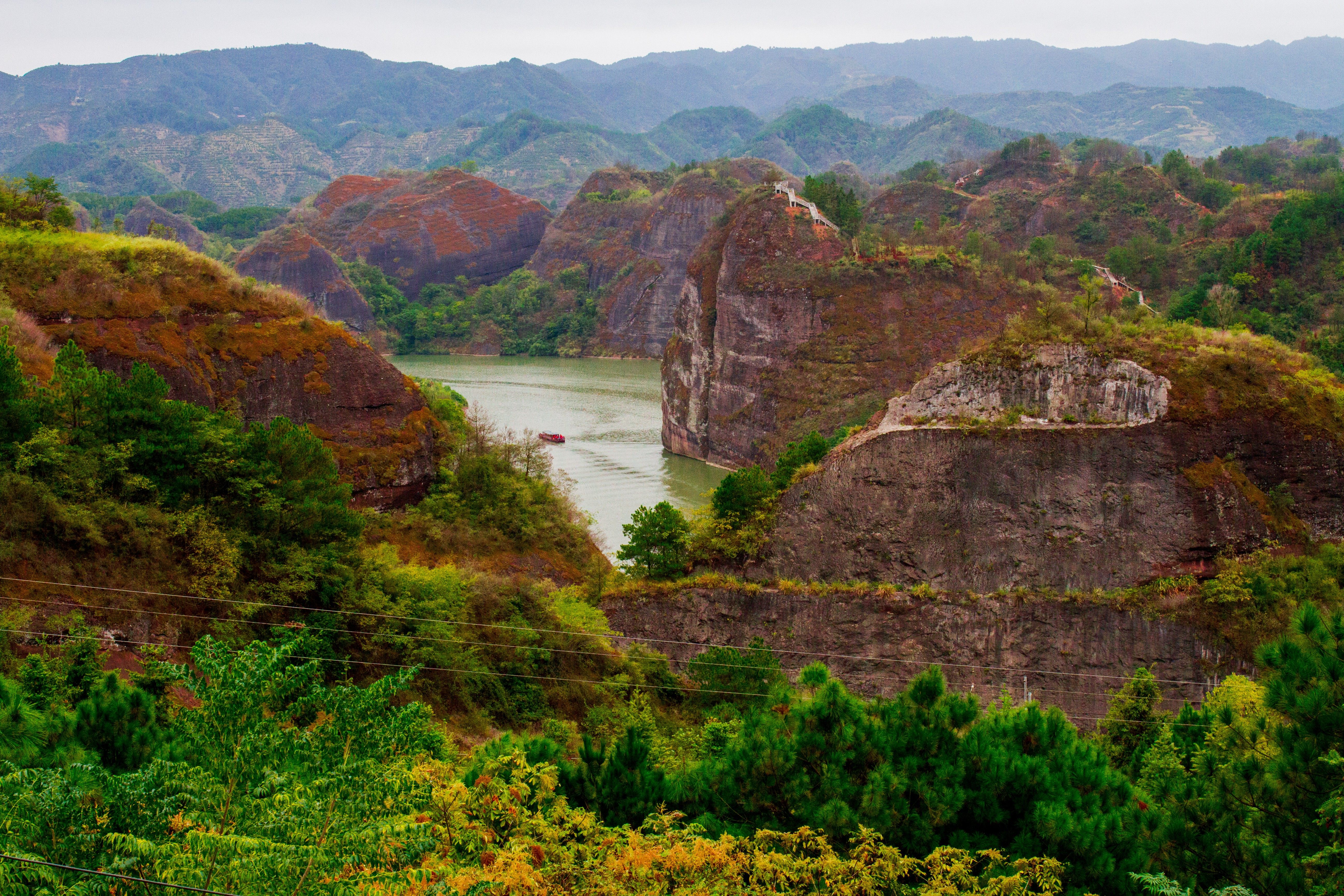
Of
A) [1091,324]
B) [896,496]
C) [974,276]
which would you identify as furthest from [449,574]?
[974,276]

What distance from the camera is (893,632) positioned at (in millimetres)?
25172

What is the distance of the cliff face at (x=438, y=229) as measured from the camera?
5522 inches

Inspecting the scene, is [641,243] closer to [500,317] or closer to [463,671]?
[500,317]

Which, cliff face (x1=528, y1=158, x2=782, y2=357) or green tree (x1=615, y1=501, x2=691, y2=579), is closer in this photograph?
green tree (x1=615, y1=501, x2=691, y2=579)

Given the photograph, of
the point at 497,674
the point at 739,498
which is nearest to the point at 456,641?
the point at 497,674

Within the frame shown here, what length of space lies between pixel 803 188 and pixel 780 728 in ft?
194

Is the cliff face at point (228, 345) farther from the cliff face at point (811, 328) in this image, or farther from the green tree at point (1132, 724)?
the cliff face at point (811, 328)

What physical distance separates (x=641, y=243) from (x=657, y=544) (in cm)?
10092

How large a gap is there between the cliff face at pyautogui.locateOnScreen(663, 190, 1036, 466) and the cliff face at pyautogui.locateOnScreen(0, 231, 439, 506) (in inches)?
1150

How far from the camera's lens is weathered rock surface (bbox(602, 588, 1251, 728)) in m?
24.8

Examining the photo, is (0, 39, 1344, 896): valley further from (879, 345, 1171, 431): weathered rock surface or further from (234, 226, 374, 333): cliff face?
(234, 226, 374, 333): cliff face

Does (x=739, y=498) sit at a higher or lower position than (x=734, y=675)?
higher

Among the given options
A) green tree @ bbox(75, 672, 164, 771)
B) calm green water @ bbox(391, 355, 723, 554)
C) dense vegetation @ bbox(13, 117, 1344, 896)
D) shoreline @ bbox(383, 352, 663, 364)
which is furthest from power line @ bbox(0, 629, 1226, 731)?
shoreline @ bbox(383, 352, 663, 364)

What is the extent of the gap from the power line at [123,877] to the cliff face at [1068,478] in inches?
882
